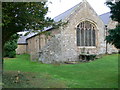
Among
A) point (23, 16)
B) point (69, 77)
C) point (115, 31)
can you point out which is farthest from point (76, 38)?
point (23, 16)

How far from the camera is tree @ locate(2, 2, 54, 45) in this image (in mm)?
7447

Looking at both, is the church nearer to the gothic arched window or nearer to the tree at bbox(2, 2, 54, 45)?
the gothic arched window

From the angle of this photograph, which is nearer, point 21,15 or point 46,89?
point 46,89

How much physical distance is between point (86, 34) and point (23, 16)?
14543mm

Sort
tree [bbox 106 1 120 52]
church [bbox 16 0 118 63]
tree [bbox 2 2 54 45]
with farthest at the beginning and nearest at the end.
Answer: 1. church [bbox 16 0 118 63]
2. tree [bbox 106 1 120 52]
3. tree [bbox 2 2 54 45]

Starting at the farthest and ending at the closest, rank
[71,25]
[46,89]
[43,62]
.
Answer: [71,25], [43,62], [46,89]

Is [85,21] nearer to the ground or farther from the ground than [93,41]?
farther from the ground

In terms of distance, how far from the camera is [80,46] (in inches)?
835

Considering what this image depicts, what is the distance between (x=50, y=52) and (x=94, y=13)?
25.6ft

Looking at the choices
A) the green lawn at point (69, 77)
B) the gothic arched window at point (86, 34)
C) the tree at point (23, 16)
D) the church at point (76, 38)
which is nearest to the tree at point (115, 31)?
the green lawn at point (69, 77)

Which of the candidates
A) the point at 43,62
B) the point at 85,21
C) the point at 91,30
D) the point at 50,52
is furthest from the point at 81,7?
the point at 43,62

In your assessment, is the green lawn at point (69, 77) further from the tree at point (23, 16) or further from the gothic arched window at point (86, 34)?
the gothic arched window at point (86, 34)

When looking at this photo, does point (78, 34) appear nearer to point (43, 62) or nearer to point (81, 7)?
point (81, 7)

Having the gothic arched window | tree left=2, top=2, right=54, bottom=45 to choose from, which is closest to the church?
the gothic arched window
